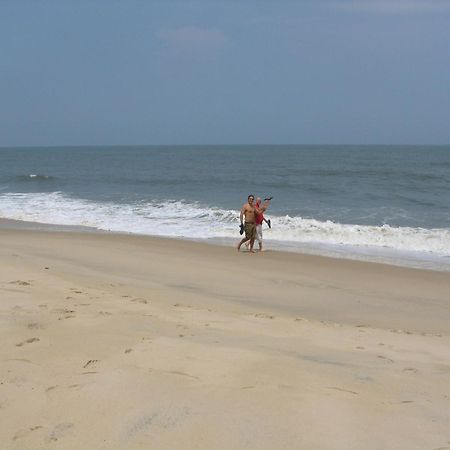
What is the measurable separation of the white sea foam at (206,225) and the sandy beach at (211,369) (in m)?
6.69

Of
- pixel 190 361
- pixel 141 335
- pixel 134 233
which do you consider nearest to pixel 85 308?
pixel 141 335

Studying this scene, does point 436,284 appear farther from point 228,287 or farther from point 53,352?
point 53,352

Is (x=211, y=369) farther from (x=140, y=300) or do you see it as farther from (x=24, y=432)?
(x=140, y=300)

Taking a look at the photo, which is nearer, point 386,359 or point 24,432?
point 24,432

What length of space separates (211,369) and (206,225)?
47.8 ft

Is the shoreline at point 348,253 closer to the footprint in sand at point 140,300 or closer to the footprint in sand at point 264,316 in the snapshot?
the footprint in sand at point 264,316

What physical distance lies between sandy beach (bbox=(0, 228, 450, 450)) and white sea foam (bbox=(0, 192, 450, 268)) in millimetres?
6695

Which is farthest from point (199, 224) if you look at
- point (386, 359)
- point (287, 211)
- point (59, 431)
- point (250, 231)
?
point (59, 431)

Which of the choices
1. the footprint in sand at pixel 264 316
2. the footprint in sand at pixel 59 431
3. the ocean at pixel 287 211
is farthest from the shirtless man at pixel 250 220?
the footprint in sand at pixel 59 431

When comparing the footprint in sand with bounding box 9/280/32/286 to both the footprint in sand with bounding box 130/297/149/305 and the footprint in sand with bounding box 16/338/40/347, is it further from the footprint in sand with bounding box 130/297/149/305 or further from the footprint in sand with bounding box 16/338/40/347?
the footprint in sand with bounding box 16/338/40/347

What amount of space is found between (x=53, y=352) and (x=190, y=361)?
1.02m

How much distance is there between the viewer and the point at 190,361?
396 cm

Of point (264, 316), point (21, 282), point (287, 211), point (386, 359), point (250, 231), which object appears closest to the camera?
point (386, 359)

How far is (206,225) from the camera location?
18.3m
